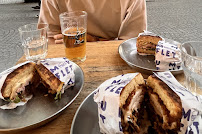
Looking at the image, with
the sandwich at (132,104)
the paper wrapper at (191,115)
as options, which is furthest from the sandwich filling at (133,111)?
the paper wrapper at (191,115)

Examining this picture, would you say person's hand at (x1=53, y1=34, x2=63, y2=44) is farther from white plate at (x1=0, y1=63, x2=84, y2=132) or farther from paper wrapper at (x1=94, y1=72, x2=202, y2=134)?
paper wrapper at (x1=94, y1=72, x2=202, y2=134)

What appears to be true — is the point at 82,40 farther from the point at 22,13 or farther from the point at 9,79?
the point at 22,13

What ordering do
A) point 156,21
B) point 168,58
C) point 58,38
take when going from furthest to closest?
1. point 156,21
2. point 58,38
3. point 168,58

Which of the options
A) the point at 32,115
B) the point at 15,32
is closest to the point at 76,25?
the point at 32,115

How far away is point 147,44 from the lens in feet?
3.93

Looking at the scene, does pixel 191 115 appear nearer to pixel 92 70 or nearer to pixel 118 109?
pixel 118 109

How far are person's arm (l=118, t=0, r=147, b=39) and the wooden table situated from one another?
0.86 feet

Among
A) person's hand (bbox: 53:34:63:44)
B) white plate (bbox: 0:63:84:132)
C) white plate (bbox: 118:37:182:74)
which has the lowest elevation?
white plate (bbox: 0:63:84:132)

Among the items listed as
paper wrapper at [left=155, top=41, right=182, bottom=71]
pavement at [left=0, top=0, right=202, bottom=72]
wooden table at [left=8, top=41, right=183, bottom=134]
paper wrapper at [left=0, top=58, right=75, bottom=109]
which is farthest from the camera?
pavement at [left=0, top=0, right=202, bottom=72]

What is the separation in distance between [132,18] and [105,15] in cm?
24

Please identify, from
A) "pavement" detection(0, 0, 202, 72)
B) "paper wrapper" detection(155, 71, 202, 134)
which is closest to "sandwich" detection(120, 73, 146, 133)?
"paper wrapper" detection(155, 71, 202, 134)

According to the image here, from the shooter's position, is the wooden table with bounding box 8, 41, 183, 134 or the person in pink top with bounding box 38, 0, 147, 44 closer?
the wooden table with bounding box 8, 41, 183, 134

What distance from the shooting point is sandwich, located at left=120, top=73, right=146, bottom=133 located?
58cm

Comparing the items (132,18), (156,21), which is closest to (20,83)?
(132,18)
